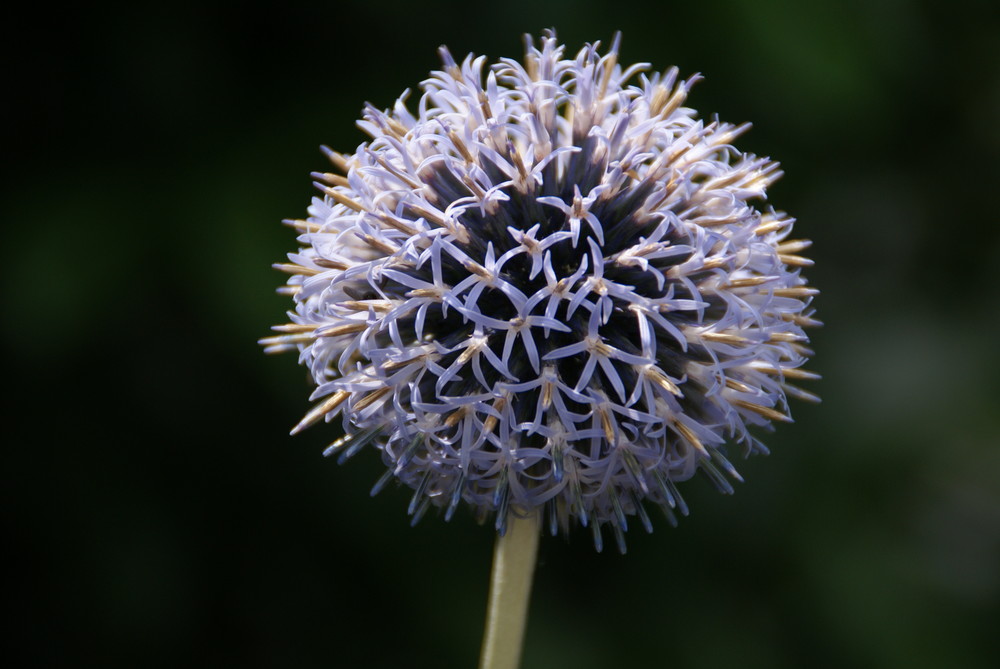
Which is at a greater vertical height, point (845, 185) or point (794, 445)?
point (845, 185)

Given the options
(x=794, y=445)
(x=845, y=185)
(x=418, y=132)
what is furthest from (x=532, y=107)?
(x=845, y=185)

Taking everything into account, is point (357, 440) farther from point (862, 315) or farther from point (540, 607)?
point (862, 315)

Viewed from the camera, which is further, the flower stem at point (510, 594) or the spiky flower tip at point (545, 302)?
the flower stem at point (510, 594)

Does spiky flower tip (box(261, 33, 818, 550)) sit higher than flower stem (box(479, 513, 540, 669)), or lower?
higher

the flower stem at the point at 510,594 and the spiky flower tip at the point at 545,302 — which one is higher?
the spiky flower tip at the point at 545,302

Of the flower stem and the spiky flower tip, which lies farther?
the flower stem
